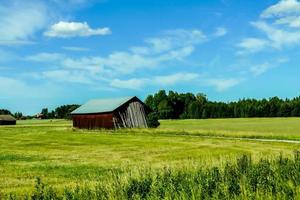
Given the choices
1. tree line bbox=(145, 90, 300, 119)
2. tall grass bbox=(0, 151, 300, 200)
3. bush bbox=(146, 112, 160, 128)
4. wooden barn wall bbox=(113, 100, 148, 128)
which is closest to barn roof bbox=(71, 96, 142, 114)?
wooden barn wall bbox=(113, 100, 148, 128)

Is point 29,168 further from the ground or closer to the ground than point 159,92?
closer to the ground

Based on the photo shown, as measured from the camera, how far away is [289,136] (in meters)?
49.0

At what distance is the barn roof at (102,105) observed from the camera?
83688mm

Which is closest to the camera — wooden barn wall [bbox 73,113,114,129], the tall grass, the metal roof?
the tall grass

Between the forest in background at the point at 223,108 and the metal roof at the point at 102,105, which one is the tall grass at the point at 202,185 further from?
the forest in background at the point at 223,108

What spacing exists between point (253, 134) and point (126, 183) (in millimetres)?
40851

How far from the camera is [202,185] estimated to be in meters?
12.5

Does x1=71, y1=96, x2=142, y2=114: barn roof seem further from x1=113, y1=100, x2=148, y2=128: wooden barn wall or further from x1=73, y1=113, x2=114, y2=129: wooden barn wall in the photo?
x1=113, y1=100, x2=148, y2=128: wooden barn wall

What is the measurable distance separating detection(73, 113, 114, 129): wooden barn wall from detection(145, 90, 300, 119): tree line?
50.8 m

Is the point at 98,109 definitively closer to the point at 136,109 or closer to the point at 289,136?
the point at 136,109

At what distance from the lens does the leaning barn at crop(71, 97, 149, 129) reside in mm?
81750

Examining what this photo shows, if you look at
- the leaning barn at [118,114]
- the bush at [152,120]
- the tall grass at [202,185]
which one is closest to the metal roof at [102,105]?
the leaning barn at [118,114]

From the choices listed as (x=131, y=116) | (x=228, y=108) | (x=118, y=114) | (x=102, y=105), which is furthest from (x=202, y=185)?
(x=228, y=108)

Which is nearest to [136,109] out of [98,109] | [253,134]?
[98,109]
